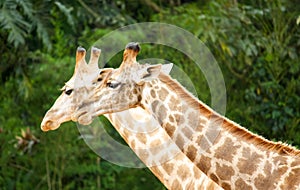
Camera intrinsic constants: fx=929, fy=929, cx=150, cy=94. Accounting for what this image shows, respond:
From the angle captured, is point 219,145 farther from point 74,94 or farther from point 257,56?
point 257,56

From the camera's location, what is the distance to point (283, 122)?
9758 mm

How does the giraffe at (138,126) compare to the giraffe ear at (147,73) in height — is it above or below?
below

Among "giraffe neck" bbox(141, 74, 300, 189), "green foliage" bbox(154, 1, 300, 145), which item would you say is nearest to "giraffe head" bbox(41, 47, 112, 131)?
"giraffe neck" bbox(141, 74, 300, 189)

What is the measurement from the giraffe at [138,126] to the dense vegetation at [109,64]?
10.7 feet

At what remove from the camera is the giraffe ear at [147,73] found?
5.73m

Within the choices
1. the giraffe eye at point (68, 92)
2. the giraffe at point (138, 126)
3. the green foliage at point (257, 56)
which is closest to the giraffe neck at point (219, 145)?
the giraffe at point (138, 126)

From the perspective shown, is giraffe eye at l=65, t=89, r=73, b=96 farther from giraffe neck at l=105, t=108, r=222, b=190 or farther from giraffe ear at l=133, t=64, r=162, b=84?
giraffe neck at l=105, t=108, r=222, b=190

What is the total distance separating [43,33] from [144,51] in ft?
3.94

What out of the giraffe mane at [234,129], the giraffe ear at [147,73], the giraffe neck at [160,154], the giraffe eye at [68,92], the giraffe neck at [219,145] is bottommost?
the giraffe neck at [160,154]

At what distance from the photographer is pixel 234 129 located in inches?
219

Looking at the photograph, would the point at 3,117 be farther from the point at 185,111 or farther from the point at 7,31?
the point at 185,111

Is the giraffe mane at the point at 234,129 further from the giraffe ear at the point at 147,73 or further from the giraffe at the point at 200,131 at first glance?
the giraffe ear at the point at 147,73

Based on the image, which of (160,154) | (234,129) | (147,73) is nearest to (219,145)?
(234,129)

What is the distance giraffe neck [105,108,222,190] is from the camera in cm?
623
